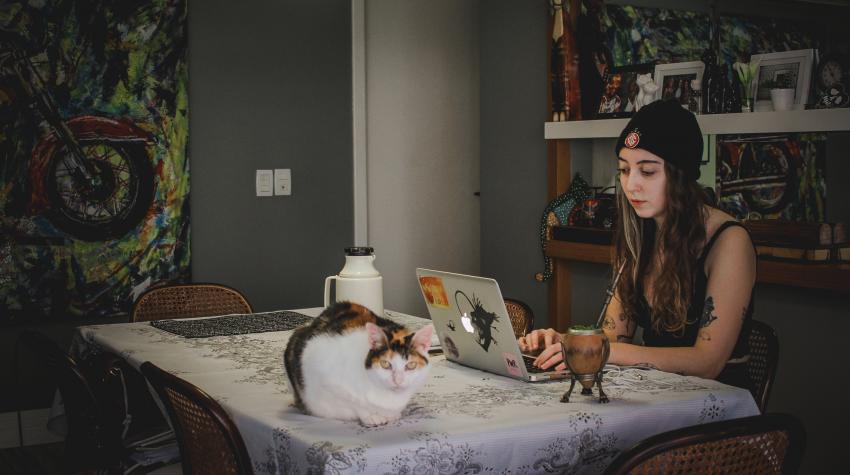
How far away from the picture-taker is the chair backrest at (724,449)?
150 cm

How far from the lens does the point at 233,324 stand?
2.94 m

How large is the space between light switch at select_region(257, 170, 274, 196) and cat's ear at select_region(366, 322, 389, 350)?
306cm

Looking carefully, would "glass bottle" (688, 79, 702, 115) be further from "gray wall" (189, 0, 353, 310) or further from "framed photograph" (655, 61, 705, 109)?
"gray wall" (189, 0, 353, 310)

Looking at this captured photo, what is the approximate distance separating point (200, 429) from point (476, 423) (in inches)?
20.9

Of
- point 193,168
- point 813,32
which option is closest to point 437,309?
point 193,168

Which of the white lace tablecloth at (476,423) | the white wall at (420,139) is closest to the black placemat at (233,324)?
the white lace tablecloth at (476,423)

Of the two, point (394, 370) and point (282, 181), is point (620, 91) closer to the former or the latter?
point (282, 181)

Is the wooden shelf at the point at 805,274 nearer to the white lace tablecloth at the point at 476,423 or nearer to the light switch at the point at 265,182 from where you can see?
the white lace tablecloth at the point at 476,423

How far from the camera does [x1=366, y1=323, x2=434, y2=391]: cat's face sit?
5.45 feet

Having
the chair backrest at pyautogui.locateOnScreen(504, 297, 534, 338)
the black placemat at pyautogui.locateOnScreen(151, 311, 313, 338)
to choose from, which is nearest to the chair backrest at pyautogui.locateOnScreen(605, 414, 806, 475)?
the chair backrest at pyautogui.locateOnScreen(504, 297, 534, 338)

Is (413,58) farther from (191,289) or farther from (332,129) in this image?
(191,289)

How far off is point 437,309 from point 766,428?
0.85 meters

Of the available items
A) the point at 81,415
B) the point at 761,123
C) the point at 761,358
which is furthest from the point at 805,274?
the point at 81,415

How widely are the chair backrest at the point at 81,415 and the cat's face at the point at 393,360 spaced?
2.98 ft
